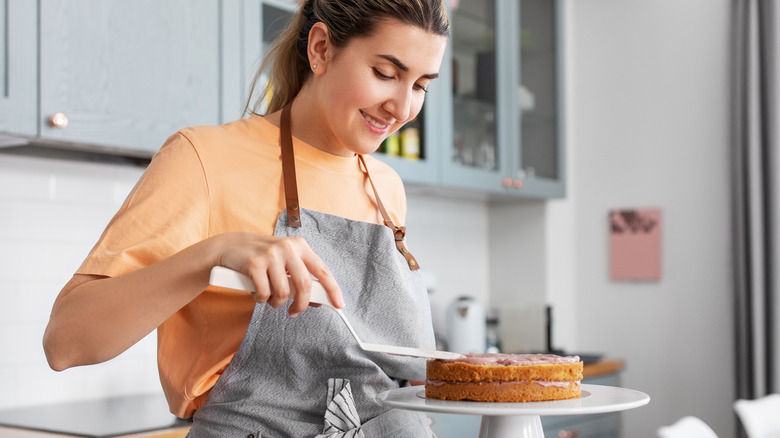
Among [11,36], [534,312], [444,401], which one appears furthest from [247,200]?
[534,312]

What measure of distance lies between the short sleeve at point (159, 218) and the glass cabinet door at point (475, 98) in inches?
74.1

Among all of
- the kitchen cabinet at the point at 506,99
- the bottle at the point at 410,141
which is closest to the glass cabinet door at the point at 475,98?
the kitchen cabinet at the point at 506,99

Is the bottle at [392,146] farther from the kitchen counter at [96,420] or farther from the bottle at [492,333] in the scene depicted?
the kitchen counter at [96,420]

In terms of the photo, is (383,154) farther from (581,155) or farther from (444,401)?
(444,401)

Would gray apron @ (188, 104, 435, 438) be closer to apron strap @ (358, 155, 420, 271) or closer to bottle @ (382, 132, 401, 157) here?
apron strap @ (358, 155, 420, 271)

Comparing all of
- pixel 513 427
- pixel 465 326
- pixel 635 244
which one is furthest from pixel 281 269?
pixel 635 244

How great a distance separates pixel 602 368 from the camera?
3.06 metres

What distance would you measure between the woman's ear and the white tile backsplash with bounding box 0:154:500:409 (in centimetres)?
120

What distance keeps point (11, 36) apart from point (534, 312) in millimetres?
2142

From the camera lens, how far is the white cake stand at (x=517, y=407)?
870mm

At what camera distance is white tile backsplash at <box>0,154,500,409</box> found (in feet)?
6.73

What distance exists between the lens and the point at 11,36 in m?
1.72

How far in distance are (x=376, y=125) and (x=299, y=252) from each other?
1.19 ft

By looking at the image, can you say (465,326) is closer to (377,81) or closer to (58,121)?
(58,121)
